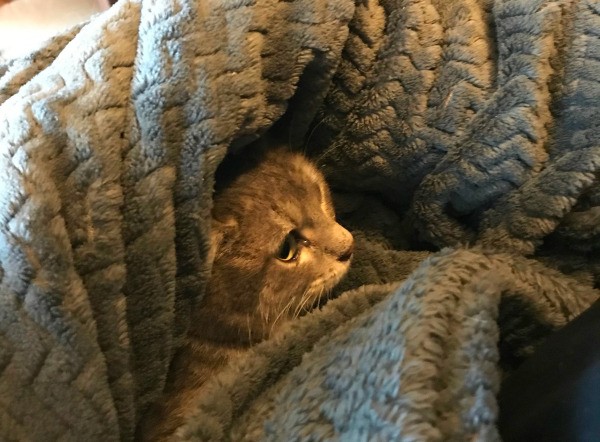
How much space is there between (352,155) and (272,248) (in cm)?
17

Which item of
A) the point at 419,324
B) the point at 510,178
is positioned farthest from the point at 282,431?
the point at 510,178

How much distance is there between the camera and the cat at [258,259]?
0.82 m

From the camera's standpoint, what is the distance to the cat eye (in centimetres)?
87

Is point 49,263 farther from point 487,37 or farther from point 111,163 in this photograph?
point 487,37

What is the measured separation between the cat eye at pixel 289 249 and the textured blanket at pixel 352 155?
137mm

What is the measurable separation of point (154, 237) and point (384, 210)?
42 centimetres

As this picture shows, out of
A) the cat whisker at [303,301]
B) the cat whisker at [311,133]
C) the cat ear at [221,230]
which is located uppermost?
the cat whisker at [311,133]

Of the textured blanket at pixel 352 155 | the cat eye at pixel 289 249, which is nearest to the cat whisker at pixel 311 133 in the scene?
the textured blanket at pixel 352 155

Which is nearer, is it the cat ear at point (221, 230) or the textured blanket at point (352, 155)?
the textured blanket at point (352, 155)

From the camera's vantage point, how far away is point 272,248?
85 centimetres

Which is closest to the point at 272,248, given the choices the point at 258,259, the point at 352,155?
the point at 258,259

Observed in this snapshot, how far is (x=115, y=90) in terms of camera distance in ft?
1.99

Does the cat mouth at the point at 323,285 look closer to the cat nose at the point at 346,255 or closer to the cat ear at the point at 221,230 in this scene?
the cat nose at the point at 346,255

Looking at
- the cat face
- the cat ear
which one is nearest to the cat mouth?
the cat face
